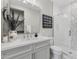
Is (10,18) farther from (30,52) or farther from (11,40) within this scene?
(30,52)

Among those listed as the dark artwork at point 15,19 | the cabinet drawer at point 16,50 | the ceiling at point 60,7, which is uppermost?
the ceiling at point 60,7

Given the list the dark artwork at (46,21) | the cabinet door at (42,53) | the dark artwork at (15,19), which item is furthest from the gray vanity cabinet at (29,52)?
the dark artwork at (46,21)

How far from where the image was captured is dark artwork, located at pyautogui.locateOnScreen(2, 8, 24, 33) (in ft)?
5.34

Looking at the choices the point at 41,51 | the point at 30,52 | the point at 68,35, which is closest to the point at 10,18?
the point at 30,52

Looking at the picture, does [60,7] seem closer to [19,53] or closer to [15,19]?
[15,19]

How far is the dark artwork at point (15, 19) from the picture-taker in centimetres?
163

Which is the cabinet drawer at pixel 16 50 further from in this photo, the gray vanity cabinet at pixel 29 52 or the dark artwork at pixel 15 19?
the dark artwork at pixel 15 19

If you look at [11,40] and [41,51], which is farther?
[41,51]

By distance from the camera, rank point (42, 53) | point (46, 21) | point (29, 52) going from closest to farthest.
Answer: point (29, 52) < point (42, 53) < point (46, 21)

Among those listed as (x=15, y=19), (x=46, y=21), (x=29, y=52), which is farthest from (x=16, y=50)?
(x=46, y=21)

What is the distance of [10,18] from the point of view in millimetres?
1667

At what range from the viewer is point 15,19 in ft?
6.04

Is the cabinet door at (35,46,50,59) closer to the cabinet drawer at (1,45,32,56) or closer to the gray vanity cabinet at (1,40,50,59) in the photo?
the gray vanity cabinet at (1,40,50,59)

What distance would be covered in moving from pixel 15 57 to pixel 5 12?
855mm
